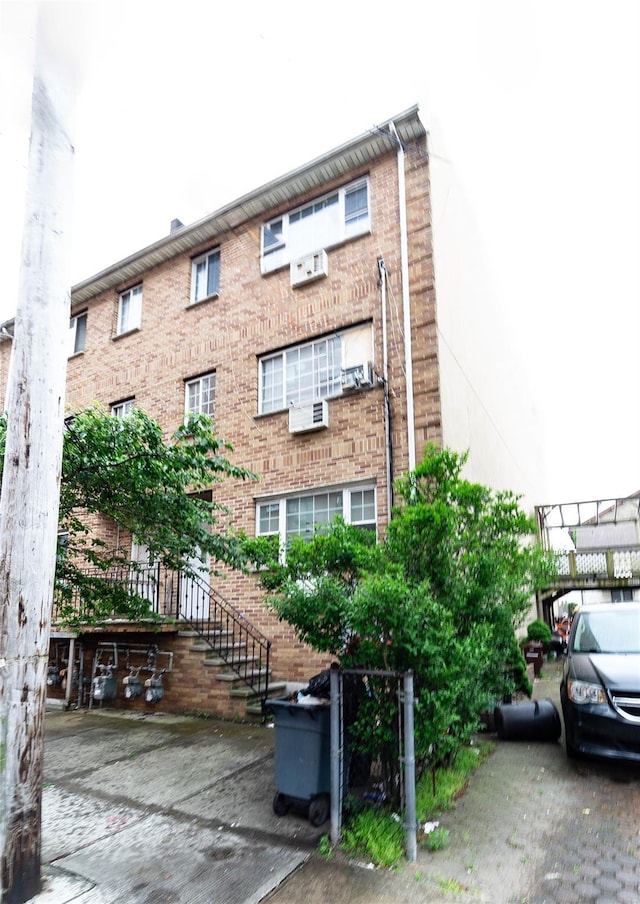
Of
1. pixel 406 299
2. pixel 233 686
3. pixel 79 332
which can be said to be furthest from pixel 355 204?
pixel 233 686

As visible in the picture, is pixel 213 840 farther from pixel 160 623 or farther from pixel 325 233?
pixel 325 233

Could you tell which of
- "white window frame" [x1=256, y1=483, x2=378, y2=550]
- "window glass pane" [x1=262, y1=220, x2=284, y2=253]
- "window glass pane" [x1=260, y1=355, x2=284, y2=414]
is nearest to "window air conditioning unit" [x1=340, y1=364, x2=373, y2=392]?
"window glass pane" [x1=260, y1=355, x2=284, y2=414]

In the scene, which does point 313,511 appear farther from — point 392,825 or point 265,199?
point 265,199

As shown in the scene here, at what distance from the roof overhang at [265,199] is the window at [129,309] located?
0.30 metres

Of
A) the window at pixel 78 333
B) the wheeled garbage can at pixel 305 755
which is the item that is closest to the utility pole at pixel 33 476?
the wheeled garbage can at pixel 305 755

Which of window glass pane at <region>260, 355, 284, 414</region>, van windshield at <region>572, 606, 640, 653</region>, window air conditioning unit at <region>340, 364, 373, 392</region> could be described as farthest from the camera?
window glass pane at <region>260, 355, 284, 414</region>

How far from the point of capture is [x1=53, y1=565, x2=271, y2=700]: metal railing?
8.62 meters

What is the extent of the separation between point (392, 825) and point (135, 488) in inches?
153

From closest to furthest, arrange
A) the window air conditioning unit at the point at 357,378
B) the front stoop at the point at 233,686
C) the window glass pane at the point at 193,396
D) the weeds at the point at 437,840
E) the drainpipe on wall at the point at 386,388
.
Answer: the weeds at the point at 437,840
the front stoop at the point at 233,686
the drainpipe on wall at the point at 386,388
the window air conditioning unit at the point at 357,378
the window glass pane at the point at 193,396

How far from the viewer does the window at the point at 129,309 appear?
43.6ft

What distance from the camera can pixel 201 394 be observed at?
38.4 ft

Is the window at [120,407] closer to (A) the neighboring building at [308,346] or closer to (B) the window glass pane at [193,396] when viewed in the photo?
(A) the neighboring building at [308,346]

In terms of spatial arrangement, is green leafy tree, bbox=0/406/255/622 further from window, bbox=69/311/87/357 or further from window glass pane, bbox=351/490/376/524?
window, bbox=69/311/87/357

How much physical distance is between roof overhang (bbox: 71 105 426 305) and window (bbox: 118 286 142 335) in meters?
0.30
